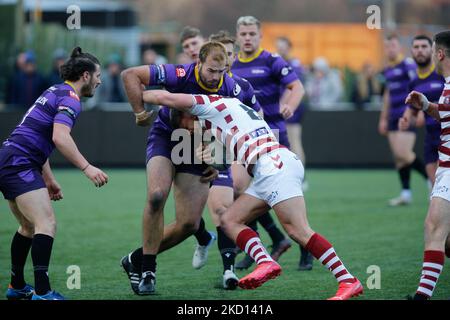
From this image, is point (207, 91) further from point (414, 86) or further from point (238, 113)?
point (414, 86)

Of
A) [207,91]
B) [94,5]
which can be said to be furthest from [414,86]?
[94,5]

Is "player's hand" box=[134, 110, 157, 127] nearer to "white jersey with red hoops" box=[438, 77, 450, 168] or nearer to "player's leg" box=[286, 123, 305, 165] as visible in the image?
"white jersey with red hoops" box=[438, 77, 450, 168]

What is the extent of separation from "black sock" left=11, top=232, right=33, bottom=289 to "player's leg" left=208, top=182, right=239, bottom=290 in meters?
1.56

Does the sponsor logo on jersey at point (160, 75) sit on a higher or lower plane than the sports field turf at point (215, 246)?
higher

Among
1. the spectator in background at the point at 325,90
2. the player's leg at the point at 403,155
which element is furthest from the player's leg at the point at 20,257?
the spectator in background at the point at 325,90

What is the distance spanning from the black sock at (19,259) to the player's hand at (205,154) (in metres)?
1.51

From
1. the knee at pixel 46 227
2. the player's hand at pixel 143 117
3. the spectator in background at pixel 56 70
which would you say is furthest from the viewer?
the spectator in background at pixel 56 70

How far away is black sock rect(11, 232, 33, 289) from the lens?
23.1 feet

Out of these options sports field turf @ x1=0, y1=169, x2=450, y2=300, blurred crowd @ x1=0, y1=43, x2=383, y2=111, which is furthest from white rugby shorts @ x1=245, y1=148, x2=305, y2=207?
blurred crowd @ x1=0, y1=43, x2=383, y2=111

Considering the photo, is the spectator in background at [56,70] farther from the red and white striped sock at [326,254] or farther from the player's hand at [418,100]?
the red and white striped sock at [326,254]

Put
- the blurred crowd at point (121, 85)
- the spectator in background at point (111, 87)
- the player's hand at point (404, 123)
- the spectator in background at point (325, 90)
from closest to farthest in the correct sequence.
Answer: the player's hand at point (404, 123), the blurred crowd at point (121, 85), the spectator in background at point (111, 87), the spectator in background at point (325, 90)

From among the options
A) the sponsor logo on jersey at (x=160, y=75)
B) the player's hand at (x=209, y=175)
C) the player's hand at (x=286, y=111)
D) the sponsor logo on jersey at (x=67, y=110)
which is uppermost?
the sponsor logo on jersey at (x=160, y=75)

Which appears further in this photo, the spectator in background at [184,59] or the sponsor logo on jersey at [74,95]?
the spectator in background at [184,59]

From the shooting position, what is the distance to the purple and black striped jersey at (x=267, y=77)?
30.3 feet
